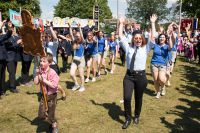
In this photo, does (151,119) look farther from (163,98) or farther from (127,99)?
(163,98)

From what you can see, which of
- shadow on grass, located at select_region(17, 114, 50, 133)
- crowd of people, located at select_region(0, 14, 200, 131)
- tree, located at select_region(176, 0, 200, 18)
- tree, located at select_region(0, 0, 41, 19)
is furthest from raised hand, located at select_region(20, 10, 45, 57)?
tree, located at select_region(176, 0, 200, 18)

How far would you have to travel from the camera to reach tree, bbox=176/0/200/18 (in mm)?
55650

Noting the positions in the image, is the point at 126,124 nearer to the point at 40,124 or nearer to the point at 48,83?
the point at 40,124

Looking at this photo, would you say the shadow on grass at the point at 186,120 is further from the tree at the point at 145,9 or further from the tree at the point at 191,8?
the tree at the point at 145,9

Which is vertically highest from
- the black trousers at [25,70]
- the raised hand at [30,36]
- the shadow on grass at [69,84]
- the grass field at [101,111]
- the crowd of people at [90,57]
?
the raised hand at [30,36]

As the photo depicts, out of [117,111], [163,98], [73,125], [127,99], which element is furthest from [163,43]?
[73,125]

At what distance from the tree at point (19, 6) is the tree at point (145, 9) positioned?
A: 35.5 metres

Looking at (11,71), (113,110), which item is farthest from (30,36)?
(11,71)

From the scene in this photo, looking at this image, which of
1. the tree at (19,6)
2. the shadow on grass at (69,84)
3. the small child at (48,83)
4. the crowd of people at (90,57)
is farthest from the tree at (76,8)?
the small child at (48,83)

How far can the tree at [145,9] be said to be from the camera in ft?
291

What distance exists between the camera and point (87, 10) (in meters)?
65.4

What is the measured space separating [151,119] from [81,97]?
2.62 metres

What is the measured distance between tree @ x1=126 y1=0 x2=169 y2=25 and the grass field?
78.4m

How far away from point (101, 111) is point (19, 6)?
4842 centimetres
